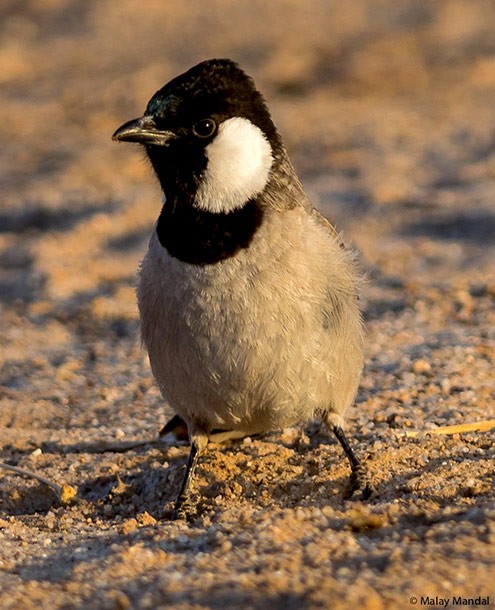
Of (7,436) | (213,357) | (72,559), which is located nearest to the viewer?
(72,559)

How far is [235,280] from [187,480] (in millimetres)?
1025

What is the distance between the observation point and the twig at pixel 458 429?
559 centimetres

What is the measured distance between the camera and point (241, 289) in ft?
16.4

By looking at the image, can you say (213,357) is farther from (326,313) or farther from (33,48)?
(33,48)

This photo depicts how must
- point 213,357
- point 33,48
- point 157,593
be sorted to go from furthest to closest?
point 33,48
point 213,357
point 157,593

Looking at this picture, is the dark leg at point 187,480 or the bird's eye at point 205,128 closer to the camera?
the dark leg at point 187,480

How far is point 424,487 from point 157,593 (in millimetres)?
1517

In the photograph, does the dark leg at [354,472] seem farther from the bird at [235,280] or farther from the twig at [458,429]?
the twig at [458,429]

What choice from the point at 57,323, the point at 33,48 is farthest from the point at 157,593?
the point at 33,48

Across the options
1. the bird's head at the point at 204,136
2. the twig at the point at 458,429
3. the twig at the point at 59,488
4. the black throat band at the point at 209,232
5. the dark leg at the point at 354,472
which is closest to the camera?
the dark leg at the point at 354,472

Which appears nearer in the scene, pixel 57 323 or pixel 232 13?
pixel 57 323

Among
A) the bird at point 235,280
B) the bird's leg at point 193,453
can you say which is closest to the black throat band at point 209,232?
the bird at point 235,280

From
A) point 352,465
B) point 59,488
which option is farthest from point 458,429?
point 59,488

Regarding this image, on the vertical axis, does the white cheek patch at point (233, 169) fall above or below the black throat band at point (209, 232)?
above
